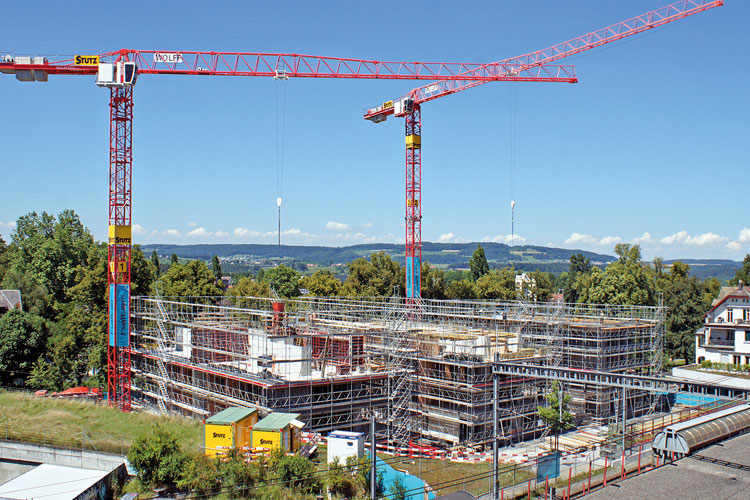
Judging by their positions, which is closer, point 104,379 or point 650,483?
point 650,483

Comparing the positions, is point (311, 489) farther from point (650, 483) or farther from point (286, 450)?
point (650, 483)

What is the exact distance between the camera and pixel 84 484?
23688 millimetres

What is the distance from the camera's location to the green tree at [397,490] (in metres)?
20.9

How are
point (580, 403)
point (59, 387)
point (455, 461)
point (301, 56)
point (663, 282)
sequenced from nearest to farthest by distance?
point (455, 461) → point (580, 403) → point (59, 387) → point (301, 56) → point (663, 282)

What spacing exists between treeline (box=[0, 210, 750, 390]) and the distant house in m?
1.37

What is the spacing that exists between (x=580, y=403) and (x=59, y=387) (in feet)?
109

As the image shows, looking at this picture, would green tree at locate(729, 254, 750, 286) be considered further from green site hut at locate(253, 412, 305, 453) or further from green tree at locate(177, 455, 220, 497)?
green tree at locate(177, 455, 220, 497)

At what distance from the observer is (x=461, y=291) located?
69.6m

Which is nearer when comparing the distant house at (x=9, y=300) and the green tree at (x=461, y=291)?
the distant house at (x=9, y=300)

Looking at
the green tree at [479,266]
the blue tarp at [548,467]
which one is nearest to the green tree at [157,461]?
the blue tarp at [548,467]

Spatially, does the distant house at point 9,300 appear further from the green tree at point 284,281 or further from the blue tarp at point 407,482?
the blue tarp at point 407,482

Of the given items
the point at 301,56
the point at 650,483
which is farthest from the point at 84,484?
the point at 301,56

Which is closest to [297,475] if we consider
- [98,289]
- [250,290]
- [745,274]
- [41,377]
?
[41,377]

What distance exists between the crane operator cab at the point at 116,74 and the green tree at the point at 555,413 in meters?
30.9
